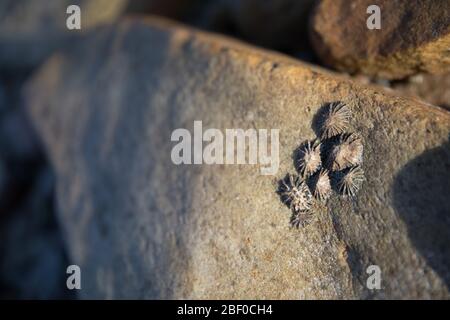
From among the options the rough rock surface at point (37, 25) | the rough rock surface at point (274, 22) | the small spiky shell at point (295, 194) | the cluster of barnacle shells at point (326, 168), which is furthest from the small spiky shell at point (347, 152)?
the rough rock surface at point (37, 25)

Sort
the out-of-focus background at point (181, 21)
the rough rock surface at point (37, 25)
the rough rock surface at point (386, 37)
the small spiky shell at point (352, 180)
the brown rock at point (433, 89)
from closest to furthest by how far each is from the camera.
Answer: the small spiky shell at point (352, 180) → the rough rock surface at point (386, 37) → the out-of-focus background at point (181, 21) → the brown rock at point (433, 89) → the rough rock surface at point (37, 25)

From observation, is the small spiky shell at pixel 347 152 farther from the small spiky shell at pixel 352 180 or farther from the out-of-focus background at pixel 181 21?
the out-of-focus background at pixel 181 21

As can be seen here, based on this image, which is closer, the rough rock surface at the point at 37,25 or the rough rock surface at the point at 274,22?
the rough rock surface at the point at 274,22

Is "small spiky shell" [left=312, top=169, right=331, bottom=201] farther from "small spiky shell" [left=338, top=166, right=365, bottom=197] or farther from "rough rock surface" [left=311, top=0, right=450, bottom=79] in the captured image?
"rough rock surface" [left=311, top=0, right=450, bottom=79]

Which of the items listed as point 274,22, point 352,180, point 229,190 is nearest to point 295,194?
point 352,180
